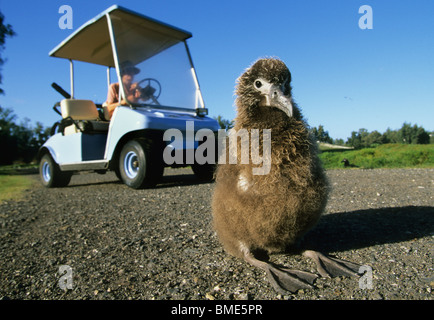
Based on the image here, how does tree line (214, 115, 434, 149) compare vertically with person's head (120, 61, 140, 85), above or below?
below

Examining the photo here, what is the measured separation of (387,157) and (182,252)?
9.32 meters

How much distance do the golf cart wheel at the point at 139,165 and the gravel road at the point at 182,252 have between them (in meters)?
1.22

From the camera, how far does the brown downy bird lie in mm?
1950

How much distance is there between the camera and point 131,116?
5.80 metres

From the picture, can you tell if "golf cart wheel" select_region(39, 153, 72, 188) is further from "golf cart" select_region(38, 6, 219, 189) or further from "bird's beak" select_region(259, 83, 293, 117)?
"bird's beak" select_region(259, 83, 293, 117)

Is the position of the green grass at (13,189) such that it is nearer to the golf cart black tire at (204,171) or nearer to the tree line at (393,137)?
the golf cart black tire at (204,171)

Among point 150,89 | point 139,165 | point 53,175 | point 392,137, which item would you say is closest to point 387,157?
point 392,137

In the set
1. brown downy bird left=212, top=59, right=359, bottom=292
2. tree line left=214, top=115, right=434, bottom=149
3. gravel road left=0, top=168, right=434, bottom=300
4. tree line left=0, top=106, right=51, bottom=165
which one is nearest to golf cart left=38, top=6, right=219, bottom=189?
gravel road left=0, top=168, right=434, bottom=300

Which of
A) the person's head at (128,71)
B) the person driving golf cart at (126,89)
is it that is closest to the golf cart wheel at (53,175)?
the person driving golf cart at (126,89)

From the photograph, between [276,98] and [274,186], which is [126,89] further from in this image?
[274,186]

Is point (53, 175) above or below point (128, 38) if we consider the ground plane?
below

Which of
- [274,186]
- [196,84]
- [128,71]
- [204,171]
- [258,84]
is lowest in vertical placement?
[204,171]

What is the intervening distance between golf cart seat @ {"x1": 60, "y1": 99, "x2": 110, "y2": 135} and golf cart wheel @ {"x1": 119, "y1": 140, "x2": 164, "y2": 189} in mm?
1138
